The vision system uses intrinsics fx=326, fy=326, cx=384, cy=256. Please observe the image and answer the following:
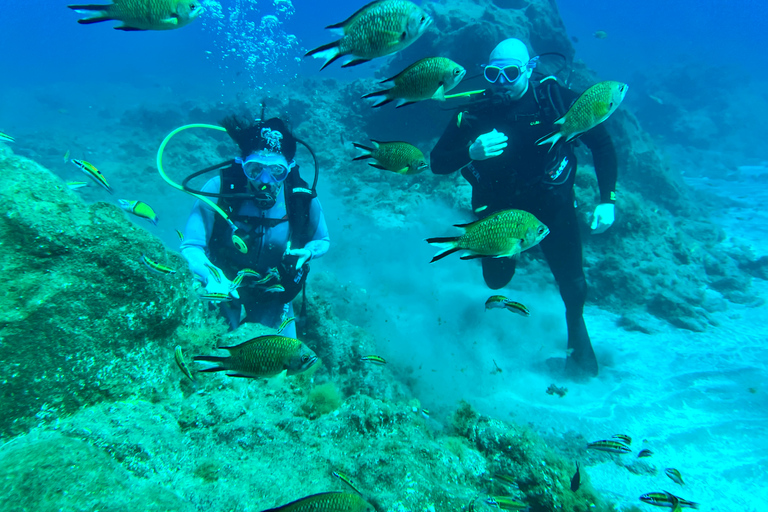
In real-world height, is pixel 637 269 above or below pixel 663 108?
below

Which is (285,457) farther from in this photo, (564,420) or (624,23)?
(624,23)

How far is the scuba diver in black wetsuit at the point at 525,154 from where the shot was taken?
461cm

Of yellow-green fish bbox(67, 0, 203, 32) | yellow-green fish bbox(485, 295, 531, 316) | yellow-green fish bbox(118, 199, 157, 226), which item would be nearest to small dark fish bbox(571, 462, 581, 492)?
yellow-green fish bbox(485, 295, 531, 316)

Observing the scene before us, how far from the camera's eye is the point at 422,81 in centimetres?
208

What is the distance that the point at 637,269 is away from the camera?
7.78m

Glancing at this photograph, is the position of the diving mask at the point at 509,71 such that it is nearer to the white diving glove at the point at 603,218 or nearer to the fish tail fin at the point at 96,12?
the white diving glove at the point at 603,218

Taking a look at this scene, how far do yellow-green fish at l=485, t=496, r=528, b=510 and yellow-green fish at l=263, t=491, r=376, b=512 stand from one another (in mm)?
947

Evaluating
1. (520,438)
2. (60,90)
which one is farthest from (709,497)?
(60,90)

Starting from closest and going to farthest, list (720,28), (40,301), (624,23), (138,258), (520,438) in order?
(40,301)
(138,258)
(520,438)
(720,28)
(624,23)

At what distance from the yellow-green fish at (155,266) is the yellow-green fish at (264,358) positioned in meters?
1.00

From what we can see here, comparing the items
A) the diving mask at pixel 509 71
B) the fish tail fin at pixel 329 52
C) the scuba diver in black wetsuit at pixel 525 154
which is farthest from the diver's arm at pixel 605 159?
the fish tail fin at pixel 329 52

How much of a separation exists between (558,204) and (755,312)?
257 inches

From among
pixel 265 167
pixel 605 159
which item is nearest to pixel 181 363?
pixel 265 167

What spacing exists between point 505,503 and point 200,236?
431 cm
